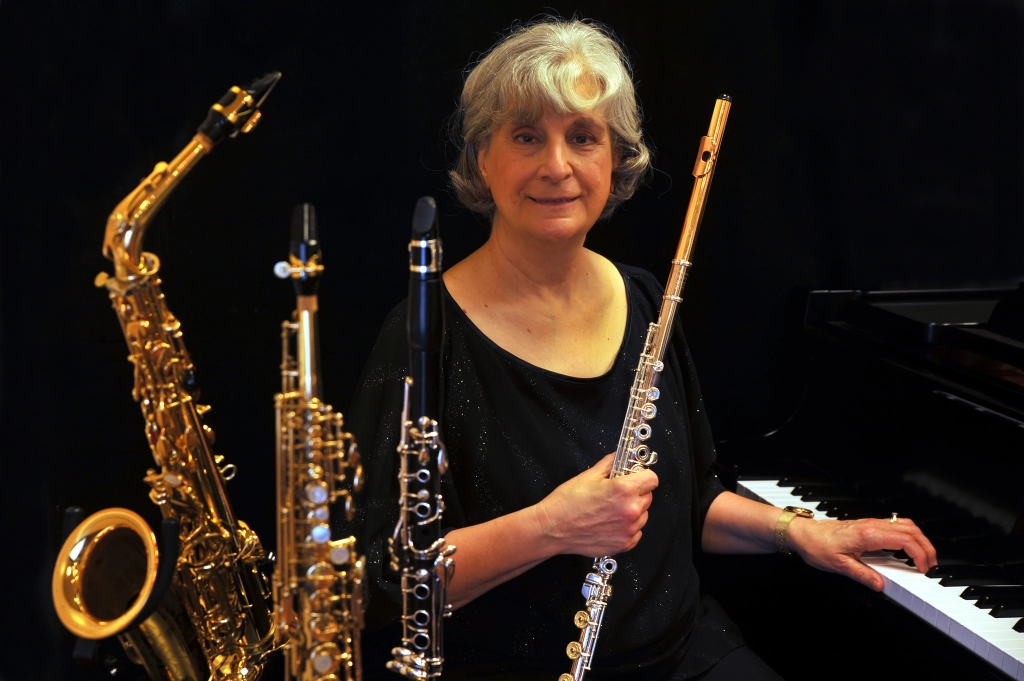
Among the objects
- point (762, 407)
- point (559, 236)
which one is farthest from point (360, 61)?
point (762, 407)

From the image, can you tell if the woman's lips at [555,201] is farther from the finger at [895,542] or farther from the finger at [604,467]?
the finger at [895,542]

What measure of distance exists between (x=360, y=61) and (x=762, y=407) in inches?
49.7

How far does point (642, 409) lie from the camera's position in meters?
1.44

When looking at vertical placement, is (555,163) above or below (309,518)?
above

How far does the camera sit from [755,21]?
2215 millimetres

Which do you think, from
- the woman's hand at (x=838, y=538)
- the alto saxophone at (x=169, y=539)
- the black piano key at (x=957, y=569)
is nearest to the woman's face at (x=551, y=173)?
the alto saxophone at (x=169, y=539)

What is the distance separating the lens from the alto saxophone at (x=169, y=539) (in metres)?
1.11

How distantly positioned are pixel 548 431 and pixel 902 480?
77 cm

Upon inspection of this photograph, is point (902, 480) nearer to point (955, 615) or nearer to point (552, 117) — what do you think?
point (955, 615)

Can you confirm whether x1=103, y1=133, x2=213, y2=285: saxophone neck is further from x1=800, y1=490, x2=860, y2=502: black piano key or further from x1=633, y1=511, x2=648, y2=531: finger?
x1=800, y1=490, x2=860, y2=502: black piano key

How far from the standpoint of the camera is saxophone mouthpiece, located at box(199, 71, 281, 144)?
3.57 feet

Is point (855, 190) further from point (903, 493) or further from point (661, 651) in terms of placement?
point (661, 651)

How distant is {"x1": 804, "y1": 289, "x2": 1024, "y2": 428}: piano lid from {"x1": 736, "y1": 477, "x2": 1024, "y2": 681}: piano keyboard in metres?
0.33

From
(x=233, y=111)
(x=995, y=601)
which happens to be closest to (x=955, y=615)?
(x=995, y=601)
